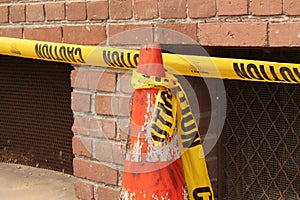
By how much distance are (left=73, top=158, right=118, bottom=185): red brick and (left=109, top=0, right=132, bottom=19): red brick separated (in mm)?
759

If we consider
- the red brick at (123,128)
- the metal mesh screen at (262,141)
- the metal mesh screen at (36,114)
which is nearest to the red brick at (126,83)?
the red brick at (123,128)

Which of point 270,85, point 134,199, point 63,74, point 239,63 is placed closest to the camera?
point 134,199

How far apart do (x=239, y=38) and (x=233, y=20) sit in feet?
0.27

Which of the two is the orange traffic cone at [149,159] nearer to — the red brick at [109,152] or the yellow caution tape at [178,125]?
the yellow caution tape at [178,125]

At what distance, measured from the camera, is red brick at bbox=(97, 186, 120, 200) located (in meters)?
2.88

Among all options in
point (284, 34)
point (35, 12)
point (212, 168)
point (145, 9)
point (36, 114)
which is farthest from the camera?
point (36, 114)

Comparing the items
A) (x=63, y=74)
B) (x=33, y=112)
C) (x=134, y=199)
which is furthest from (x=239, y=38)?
(x=33, y=112)

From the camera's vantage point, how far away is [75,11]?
296 cm

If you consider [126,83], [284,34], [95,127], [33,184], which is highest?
[284,34]

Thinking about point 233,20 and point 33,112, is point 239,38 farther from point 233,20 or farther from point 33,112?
point 33,112

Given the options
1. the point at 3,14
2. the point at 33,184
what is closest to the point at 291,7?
the point at 3,14

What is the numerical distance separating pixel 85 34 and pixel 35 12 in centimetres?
39

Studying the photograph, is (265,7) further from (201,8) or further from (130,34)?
(130,34)

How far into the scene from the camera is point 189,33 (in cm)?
252
